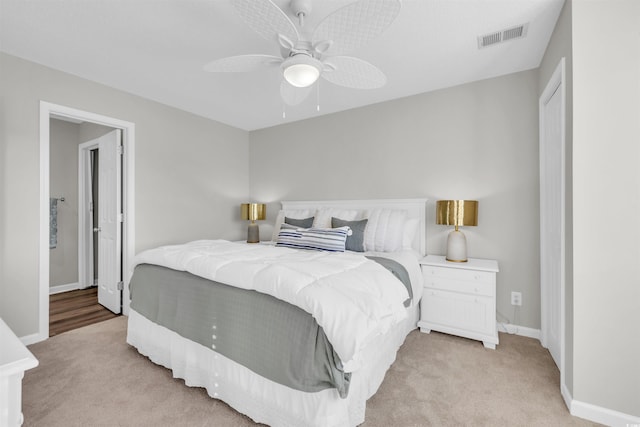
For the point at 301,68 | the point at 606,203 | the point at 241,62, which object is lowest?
the point at 606,203

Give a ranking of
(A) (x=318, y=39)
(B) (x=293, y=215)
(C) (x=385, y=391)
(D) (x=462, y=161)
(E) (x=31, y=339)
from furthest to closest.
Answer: (B) (x=293, y=215) < (D) (x=462, y=161) < (E) (x=31, y=339) < (C) (x=385, y=391) < (A) (x=318, y=39)

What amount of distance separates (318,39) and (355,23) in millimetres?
255

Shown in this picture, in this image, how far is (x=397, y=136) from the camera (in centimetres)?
344

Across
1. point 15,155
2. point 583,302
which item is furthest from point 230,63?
point 583,302

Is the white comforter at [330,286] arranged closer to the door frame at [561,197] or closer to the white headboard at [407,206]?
the door frame at [561,197]

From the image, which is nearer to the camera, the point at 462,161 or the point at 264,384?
the point at 264,384

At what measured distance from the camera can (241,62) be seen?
1.92m

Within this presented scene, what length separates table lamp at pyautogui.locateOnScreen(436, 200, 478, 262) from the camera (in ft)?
8.98

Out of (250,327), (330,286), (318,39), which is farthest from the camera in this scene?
(318,39)

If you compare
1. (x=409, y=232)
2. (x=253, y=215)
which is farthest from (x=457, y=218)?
(x=253, y=215)

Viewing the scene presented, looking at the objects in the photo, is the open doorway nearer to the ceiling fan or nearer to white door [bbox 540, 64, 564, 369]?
the ceiling fan

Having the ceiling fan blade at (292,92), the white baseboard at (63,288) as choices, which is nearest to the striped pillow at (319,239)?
the ceiling fan blade at (292,92)

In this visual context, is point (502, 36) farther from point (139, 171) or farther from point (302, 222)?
point (139, 171)

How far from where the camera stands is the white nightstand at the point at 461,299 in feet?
8.20
